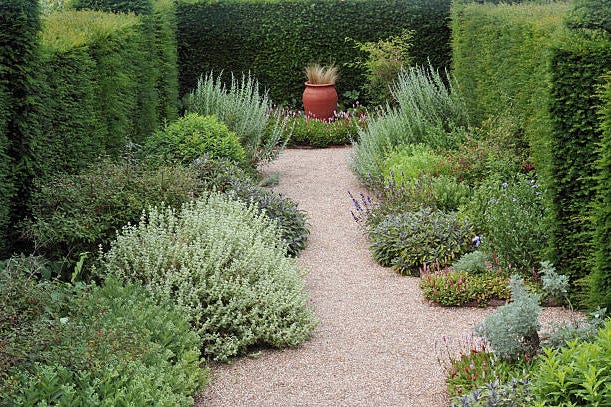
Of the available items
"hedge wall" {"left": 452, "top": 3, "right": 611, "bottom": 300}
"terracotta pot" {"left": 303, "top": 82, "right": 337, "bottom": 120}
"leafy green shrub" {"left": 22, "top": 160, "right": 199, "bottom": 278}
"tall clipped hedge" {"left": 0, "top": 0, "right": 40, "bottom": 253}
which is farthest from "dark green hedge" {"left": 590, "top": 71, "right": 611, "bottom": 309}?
"terracotta pot" {"left": 303, "top": 82, "right": 337, "bottom": 120}

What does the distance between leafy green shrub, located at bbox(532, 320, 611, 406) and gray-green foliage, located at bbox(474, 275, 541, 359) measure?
31.2 inches

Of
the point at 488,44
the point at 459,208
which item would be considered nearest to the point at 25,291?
the point at 459,208

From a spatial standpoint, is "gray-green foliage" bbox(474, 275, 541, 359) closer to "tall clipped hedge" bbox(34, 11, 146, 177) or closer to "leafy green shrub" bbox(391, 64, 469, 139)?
"tall clipped hedge" bbox(34, 11, 146, 177)

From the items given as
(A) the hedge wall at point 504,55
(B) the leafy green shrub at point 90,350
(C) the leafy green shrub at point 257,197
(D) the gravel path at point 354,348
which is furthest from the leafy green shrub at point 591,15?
(B) the leafy green shrub at point 90,350

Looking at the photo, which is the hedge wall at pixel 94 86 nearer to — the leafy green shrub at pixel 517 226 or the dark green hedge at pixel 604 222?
the leafy green shrub at pixel 517 226

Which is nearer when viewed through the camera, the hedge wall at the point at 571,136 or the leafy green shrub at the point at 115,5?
the hedge wall at the point at 571,136

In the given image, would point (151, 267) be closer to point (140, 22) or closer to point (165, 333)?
point (165, 333)

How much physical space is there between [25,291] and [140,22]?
513 centimetres

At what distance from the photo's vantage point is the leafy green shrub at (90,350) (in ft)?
12.3

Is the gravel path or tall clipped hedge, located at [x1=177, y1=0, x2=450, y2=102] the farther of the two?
tall clipped hedge, located at [x1=177, y1=0, x2=450, y2=102]

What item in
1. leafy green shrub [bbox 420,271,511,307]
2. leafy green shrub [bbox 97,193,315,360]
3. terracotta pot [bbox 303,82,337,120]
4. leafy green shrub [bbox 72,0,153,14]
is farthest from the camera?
terracotta pot [bbox 303,82,337,120]

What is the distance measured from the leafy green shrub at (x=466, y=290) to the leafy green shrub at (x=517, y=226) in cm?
31

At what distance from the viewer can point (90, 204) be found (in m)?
6.08

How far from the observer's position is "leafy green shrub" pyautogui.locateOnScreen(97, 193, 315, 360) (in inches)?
208
